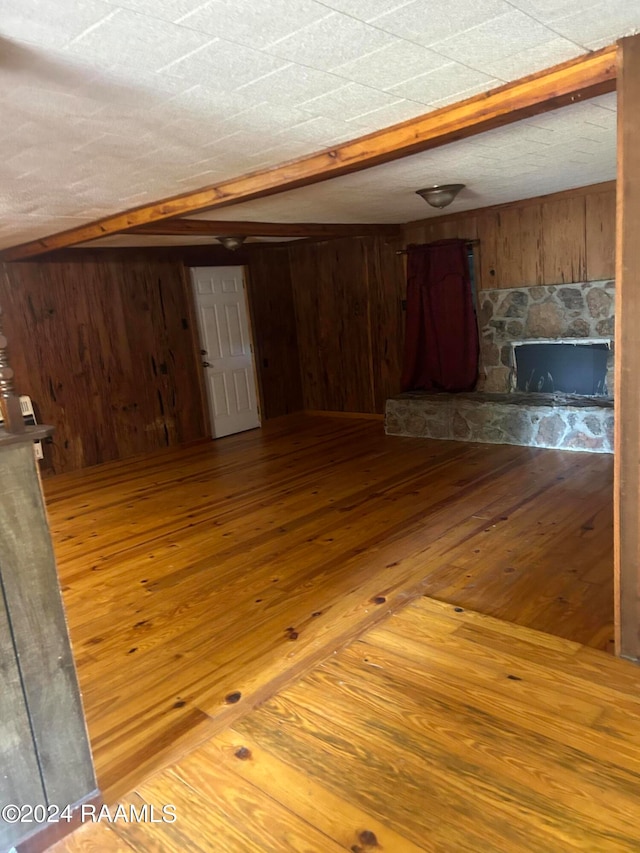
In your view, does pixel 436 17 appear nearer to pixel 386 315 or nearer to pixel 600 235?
pixel 600 235

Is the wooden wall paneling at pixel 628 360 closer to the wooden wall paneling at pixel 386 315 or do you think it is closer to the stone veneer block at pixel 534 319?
the stone veneer block at pixel 534 319

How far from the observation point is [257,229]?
16.5 feet

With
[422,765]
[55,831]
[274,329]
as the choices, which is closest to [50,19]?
[55,831]

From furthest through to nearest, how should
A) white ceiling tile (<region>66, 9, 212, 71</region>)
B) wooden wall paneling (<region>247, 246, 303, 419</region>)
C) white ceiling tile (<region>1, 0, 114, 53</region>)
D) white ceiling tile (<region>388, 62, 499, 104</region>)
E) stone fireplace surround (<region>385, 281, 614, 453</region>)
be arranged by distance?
wooden wall paneling (<region>247, 246, 303, 419</region>)
stone fireplace surround (<region>385, 281, 614, 453</region>)
white ceiling tile (<region>388, 62, 499, 104</region>)
white ceiling tile (<region>66, 9, 212, 71</region>)
white ceiling tile (<region>1, 0, 114, 53</region>)

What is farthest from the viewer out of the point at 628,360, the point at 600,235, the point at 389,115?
the point at 600,235

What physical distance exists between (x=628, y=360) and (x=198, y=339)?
5.48m

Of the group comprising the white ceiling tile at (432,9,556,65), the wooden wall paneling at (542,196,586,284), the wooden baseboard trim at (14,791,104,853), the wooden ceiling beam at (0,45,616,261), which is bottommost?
the wooden baseboard trim at (14,791,104,853)

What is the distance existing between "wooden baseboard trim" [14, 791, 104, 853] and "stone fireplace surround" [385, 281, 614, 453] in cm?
448

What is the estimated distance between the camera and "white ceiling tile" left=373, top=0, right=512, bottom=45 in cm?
156

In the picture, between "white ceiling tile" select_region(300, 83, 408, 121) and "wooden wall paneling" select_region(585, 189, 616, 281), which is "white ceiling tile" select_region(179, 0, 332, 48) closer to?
"white ceiling tile" select_region(300, 83, 408, 121)

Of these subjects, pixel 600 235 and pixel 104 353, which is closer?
pixel 600 235

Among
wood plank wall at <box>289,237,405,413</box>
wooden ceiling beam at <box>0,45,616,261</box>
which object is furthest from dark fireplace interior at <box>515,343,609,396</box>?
wooden ceiling beam at <box>0,45,616,261</box>

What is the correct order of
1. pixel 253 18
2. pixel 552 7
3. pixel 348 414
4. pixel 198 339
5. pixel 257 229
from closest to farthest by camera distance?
pixel 253 18 < pixel 552 7 < pixel 257 229 < pixel 198 339 < pixel 348 414

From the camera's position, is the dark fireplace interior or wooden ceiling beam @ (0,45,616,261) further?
the dark fireplace interior
